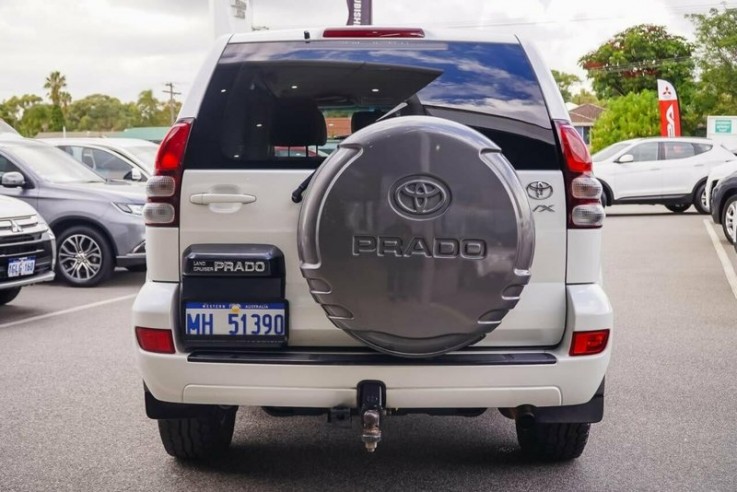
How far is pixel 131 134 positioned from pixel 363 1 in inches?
2306

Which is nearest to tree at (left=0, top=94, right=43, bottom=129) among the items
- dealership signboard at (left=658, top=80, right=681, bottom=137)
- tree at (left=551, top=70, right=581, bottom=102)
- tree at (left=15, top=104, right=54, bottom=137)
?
tree at (left=15, top=104, right=54, bottom=137)

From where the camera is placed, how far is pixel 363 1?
27.7 m

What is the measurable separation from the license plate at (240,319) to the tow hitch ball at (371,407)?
1.24ft

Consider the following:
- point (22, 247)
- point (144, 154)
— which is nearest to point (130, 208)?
point (22, 247)

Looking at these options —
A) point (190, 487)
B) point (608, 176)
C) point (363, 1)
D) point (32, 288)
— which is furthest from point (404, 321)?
point (363, 1)

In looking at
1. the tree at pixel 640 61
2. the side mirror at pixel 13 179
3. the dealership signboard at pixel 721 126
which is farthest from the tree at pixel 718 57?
the side mirror at pixel 13 179

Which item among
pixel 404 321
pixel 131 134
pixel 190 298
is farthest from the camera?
pixel 131 134

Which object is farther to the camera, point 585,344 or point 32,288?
point 32,288

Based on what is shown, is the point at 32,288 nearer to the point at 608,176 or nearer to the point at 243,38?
the point at 243,38

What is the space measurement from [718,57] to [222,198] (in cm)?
6048

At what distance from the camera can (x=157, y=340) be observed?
151 inches

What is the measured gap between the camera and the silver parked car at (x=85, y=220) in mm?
11305

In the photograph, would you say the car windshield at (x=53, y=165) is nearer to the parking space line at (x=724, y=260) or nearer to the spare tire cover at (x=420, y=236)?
the parking space line at (x=724, y=260)

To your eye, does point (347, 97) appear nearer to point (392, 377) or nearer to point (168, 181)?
point (168, 181)
